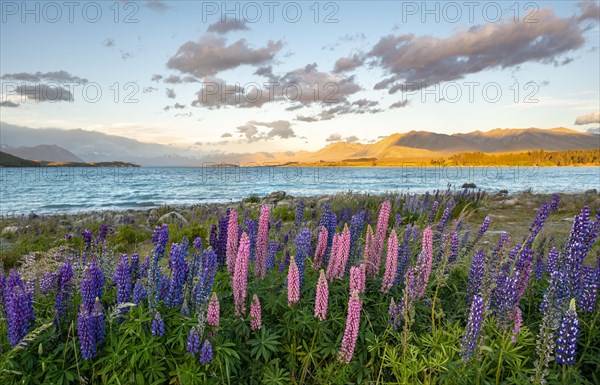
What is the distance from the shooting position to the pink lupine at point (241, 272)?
3275 millimetres

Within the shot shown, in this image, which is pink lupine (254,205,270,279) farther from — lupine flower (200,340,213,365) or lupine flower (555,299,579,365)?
lupine flower (555,299,579,365)

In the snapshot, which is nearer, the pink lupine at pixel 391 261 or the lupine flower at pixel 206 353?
the lupine flower at pixel 206 353

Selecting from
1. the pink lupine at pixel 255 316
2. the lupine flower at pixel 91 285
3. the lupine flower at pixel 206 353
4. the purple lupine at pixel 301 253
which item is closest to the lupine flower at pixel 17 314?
the lupine flower at pixel 91 285

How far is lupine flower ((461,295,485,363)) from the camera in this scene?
108 inches

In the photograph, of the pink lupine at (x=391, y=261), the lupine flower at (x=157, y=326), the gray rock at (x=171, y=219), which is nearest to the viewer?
the lupine flower at (x=157, y=326)

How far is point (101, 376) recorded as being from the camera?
10.6 ft

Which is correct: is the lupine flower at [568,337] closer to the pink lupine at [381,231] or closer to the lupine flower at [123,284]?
the pink lupine at [381,231]

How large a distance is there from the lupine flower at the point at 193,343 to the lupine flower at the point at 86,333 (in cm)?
78


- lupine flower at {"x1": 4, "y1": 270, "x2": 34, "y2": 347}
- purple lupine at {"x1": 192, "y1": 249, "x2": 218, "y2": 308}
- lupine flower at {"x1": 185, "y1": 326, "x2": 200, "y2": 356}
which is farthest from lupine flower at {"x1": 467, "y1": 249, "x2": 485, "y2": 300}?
lupine flower at {"x1": 4, "y1": 270, "x2": 34, "y2": 347}

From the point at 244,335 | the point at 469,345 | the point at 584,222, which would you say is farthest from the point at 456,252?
the point at 244,335

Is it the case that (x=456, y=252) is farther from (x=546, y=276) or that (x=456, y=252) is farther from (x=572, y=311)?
(x=572, y=311)

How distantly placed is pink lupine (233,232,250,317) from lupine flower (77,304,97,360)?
116 cm

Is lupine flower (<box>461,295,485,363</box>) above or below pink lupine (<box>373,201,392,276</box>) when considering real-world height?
below

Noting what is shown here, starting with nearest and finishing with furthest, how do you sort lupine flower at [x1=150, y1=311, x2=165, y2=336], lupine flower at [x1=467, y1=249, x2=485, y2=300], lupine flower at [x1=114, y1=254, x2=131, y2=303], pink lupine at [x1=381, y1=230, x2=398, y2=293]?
lupine flower at [x1=150, y1=311, x2=165, y2=336], lupine flower at [x1=114, y1=254, x2=131, y2=303], pink lupine at [x1=381, y1=230, x2=398, y2=293], lupine flower at [x1=467, y1=249, x2=485, y2=300]
